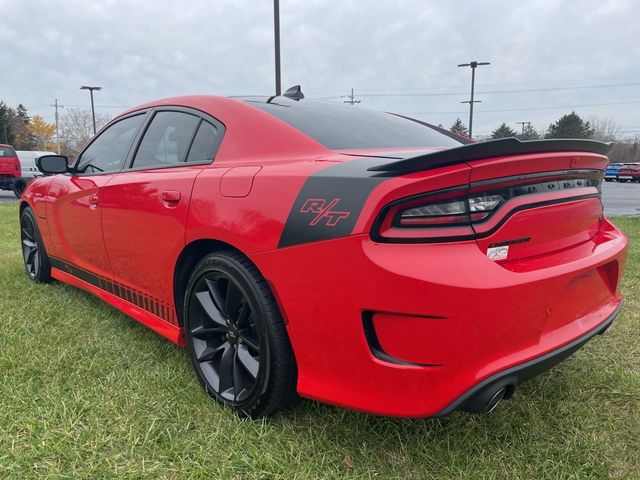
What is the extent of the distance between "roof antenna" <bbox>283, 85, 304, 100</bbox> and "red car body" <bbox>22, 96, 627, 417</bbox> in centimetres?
89

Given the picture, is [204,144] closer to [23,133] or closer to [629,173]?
[629,173]

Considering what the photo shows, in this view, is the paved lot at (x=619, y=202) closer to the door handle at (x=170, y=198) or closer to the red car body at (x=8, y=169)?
the red car body at (x=8, y=169)

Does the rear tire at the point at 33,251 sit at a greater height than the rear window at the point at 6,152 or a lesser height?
lesser

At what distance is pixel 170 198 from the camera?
7.59 ft

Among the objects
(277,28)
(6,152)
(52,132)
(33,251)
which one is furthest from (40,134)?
(33,251)

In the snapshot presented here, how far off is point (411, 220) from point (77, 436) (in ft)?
5.10

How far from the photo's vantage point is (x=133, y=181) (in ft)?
8.71

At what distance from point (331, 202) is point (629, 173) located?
38.6 meters

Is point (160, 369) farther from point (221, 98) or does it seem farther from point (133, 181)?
point (221, 98)

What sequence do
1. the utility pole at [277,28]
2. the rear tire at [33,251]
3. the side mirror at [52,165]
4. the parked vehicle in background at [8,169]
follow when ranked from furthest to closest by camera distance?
1. the parked vehicle in background at [8,169]
2. the utility pole at [277,28]
3. the rear tire at [33,251]
4. the side mirror at [52,165]

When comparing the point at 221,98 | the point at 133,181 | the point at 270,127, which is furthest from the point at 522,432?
the point at 133,181

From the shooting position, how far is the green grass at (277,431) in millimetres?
1766

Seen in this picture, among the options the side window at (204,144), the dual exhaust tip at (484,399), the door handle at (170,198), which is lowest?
the dual exhaust tip at (484,399)

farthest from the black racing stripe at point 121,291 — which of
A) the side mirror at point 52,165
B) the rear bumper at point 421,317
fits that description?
the rear bumper at point 421,317
